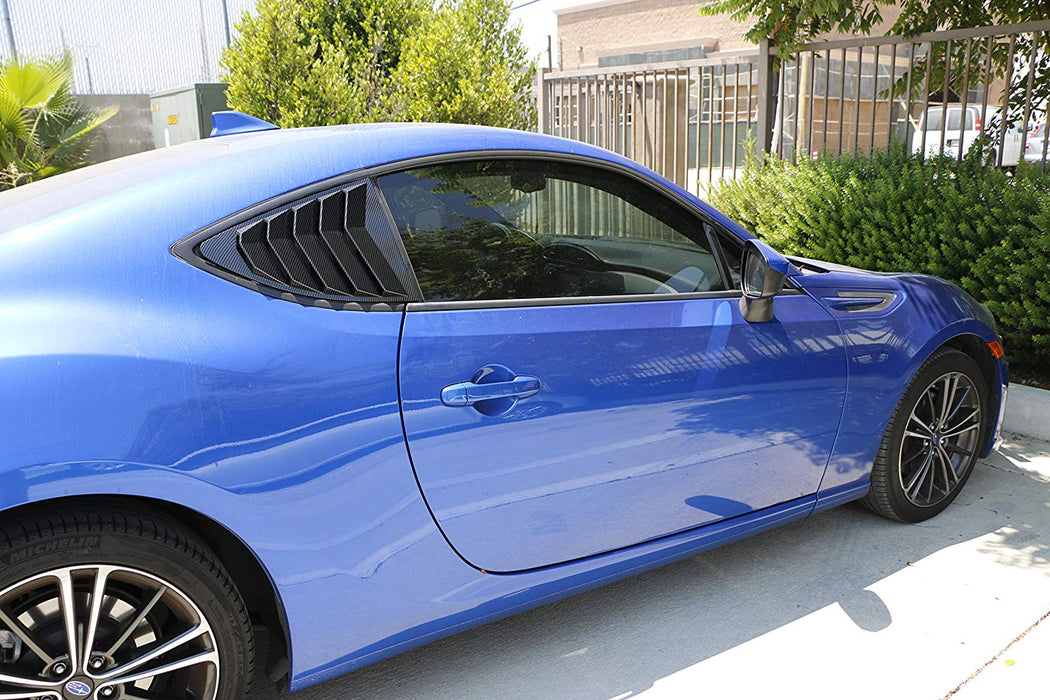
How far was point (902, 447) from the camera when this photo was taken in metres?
3.41

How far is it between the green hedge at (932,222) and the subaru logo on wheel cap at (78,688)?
464 centimetres

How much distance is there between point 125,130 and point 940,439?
1514cm

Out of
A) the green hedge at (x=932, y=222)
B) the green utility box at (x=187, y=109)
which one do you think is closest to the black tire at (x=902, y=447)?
the green hedge at (x=932, y=222)

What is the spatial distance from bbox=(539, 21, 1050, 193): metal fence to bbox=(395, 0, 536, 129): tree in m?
0.96

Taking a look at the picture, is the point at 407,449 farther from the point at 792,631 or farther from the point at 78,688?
the point at 792,631

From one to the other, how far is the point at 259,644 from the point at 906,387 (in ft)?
7.82

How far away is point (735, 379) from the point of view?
2752 millimetres

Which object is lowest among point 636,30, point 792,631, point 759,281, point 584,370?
point 792,631

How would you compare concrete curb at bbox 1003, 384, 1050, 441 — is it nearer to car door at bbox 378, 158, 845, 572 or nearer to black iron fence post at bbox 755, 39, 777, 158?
car door at bbox 378, 158, 845, 572

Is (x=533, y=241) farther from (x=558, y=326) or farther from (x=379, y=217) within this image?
(x=379, y=217)

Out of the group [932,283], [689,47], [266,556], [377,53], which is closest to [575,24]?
[689,47]

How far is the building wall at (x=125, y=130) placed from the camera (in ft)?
49.7

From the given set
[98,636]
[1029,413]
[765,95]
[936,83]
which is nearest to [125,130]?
[765,95]

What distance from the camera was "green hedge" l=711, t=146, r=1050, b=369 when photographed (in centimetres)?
484
